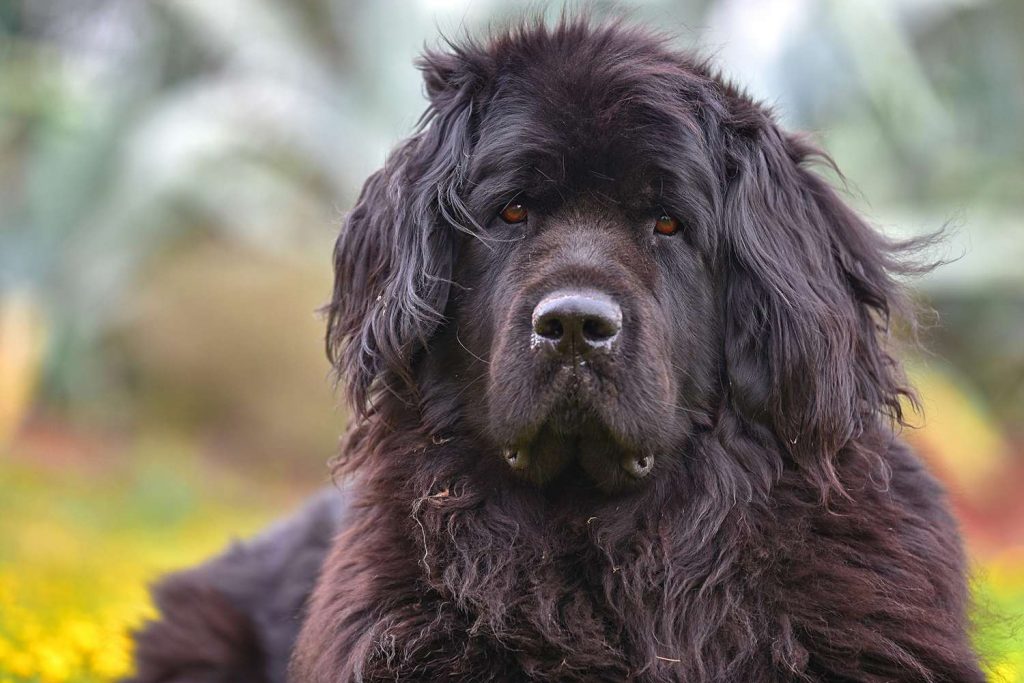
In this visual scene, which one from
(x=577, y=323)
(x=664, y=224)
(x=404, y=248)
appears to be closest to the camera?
(x=577, y=323)

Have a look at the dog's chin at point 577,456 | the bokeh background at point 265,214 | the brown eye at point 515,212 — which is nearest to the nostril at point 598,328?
the dog's chin at point 577,456

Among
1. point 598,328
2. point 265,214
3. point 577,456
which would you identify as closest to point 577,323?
point 598,328

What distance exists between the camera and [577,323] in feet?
10.1

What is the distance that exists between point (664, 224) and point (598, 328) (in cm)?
53

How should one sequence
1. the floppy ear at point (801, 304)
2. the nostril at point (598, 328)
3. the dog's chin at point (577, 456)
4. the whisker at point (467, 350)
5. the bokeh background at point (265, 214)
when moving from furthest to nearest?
the bokeh background at point (265, 214) < the whisker at point (467, 350) < the floppy ear at point (801, 304) < the dog's chin at point (577, 456) < the nostril at point (598, 328)

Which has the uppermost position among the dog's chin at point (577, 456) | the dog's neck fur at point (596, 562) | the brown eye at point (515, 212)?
the brown eye at point (515, 212)

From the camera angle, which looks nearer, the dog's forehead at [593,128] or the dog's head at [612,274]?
the dog's head at [612,274]

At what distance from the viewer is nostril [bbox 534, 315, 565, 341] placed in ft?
10.1

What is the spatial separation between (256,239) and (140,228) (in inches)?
50.4

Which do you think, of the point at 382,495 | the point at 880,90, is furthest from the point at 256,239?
the point at 382,495

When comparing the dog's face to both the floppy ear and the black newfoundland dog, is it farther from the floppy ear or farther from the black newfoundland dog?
the floppy ear

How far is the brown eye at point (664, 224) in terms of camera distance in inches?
135

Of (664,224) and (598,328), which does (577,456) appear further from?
(664,224)

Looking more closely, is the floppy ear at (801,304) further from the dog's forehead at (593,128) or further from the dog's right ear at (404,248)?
the dog's right ear at (404,248)
